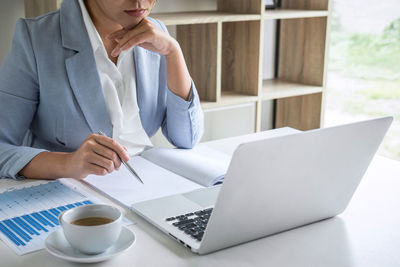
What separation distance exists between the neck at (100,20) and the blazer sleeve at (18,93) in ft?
0.61

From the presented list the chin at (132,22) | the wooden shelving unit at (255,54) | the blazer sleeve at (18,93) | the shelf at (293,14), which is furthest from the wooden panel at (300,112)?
the blazer sleeve at (18,93)

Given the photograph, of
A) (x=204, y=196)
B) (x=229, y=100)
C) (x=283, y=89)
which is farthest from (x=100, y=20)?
(x=283, y=89)

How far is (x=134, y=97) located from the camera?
5.30 feet

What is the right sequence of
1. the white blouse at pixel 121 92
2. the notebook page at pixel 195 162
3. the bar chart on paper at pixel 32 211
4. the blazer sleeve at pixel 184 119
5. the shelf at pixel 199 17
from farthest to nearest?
the shelf at pixel 199 17 < the blazer sleeve at pixel 184 119 < the white blouse at pixel 121 92 < the notebook page at pixel 195 162 < the bar chart on paper at pixel 32 211

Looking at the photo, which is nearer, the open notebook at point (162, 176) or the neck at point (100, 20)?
the open notebook at point (162, 176)

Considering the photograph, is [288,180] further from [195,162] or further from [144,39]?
[144,39]

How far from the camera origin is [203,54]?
258 centimetres

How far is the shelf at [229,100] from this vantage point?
2.56m

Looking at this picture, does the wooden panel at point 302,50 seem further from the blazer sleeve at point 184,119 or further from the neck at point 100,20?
the neck at point 100,20

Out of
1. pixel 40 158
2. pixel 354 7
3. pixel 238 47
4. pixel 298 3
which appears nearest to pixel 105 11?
pixel 40 158

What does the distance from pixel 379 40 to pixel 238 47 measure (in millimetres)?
2821

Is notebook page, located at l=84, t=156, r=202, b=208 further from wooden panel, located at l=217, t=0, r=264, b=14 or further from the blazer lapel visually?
wooden panel, located at l=217, t=0, r=264, b=14

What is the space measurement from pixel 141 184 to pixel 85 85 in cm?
38

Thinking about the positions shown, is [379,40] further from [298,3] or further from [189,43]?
[189,43]
